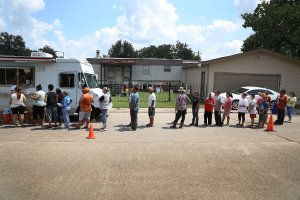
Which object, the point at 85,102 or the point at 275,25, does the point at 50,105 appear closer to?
the point at 85,102

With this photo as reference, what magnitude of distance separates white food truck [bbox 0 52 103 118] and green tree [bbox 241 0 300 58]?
2117 cm

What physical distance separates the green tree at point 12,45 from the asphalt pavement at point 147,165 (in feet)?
359

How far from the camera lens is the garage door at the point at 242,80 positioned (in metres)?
24.1

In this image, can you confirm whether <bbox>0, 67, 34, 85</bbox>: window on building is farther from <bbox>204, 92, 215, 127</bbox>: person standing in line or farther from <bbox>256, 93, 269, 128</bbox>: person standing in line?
<bbox>256, 93, 269, 128</bbox>: person standing in line

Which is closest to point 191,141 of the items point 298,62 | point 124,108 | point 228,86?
point 124,108

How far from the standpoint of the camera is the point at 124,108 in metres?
18.0

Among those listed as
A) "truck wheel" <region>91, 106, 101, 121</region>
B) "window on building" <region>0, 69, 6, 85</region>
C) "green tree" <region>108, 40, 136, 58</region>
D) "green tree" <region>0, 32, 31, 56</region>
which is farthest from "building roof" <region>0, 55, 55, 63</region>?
"green tree" <region>0, 32, 31, 56</region>

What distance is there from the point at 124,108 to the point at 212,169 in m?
12.2

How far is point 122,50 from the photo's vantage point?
86500 mm

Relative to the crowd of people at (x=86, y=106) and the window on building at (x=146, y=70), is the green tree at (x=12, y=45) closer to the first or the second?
the window on building at (x=146, y=70)

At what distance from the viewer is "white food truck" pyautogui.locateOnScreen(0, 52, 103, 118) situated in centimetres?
1220

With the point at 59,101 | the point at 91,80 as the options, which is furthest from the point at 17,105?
the point at 91,80

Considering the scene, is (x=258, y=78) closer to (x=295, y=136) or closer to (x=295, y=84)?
(x=295, y=84)

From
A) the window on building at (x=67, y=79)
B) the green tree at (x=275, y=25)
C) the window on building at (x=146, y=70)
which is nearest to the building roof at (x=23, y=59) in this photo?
the window on building at (x=67, y=79)
